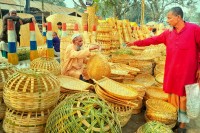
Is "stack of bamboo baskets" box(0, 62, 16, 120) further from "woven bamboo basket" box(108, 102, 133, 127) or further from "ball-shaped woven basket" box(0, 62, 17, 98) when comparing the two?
"woven bamboo basket" box(108, 102, 133, 127)

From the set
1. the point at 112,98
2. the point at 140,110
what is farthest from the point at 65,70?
the point at 140,110

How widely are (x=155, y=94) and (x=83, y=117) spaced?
7.63 ft

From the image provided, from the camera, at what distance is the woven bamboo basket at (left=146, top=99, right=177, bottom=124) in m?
3.12

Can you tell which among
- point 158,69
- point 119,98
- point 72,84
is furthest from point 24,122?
point 158,69

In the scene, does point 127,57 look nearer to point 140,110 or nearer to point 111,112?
point 140,110

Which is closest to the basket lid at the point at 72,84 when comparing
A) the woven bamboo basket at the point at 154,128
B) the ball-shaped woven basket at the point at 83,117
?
the ball-shaped woven basket at the point at 83,117

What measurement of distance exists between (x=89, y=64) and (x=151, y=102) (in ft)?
4.02

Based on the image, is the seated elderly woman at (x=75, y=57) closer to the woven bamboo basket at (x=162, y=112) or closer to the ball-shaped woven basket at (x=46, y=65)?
the ball-shaped woven basket at (x=46, y=65)

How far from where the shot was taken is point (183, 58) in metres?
3.12

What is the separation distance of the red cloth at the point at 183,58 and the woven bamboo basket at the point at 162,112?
0.28 meters

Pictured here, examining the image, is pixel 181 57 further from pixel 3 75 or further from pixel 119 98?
pixel 3 75

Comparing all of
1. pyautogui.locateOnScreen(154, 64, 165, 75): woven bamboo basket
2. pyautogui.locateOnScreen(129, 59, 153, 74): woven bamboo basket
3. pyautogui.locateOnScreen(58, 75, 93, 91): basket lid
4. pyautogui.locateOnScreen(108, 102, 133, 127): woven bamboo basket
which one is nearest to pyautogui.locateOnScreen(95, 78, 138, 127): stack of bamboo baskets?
pyautogui.locateOnScreen(108, 102, 133, 127): woven bamboo basket

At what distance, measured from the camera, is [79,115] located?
5.99 feet

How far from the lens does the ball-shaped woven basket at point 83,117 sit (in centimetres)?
179
